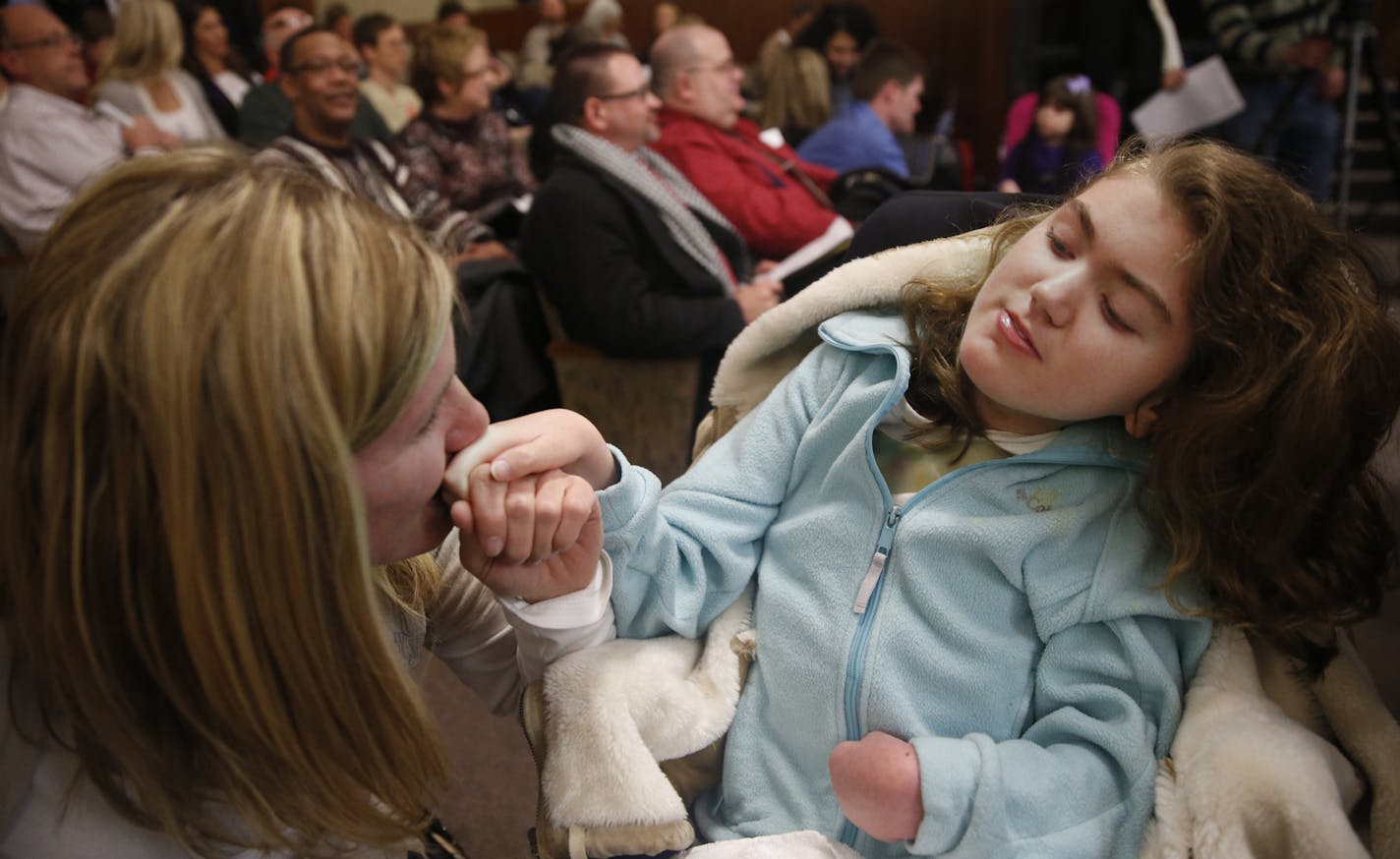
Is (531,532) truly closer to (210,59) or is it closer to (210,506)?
(210,506)

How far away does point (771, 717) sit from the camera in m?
0.94

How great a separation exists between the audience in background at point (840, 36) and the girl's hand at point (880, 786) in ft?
16.4

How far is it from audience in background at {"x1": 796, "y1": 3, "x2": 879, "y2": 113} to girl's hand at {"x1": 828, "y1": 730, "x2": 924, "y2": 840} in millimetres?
5013

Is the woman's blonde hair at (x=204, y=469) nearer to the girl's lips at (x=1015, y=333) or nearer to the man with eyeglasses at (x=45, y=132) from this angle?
the girl's lips at (x=1015, y=333)

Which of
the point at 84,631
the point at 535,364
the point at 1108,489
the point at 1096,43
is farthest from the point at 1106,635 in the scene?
the point at 1096,43

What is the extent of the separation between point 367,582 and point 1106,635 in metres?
0.59

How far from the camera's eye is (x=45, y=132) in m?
3.08

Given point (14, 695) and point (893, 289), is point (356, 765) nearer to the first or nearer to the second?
point (14, 695)

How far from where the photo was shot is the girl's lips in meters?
0.87

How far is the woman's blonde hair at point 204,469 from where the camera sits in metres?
0.57

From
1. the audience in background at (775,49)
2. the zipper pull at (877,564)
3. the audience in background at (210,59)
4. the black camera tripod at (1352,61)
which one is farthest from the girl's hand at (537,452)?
the audience in background at (775,49)

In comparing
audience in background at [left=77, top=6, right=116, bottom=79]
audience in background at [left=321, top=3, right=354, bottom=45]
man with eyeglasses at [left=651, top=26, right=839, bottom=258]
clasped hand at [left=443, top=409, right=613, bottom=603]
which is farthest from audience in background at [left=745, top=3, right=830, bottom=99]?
clasped hand at [left=443, top=409, right=613, bottom=603]

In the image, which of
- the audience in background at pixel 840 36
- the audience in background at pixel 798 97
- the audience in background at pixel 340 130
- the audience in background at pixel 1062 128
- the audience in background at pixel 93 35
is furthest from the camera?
the audience in background at pixel 840 36

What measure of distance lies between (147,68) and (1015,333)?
3.76 metres
